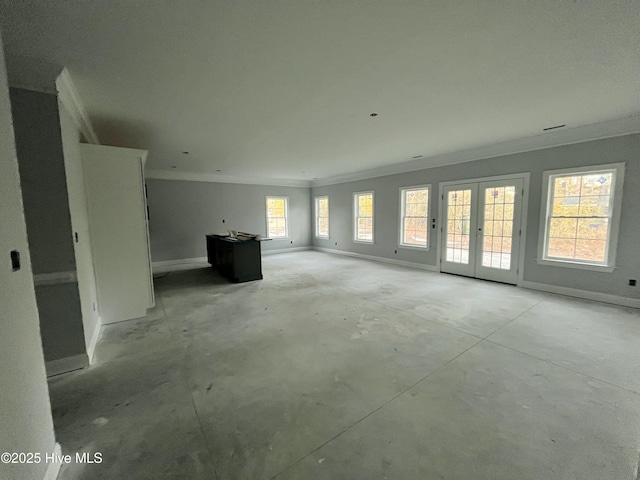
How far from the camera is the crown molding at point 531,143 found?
3.60 meters

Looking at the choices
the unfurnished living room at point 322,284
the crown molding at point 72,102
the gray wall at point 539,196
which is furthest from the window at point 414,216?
the crown molding at point 72,102

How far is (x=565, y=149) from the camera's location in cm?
413

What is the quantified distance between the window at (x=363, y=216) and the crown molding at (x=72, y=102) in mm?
6126

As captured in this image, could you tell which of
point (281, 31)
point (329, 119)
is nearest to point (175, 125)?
point (329, 119)

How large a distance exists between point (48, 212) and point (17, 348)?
1.64 metres

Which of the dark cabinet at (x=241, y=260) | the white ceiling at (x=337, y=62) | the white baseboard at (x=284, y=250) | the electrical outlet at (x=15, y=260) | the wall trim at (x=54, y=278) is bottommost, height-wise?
the white baseboard at (x=284, y=250)

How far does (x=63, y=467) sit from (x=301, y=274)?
467cm

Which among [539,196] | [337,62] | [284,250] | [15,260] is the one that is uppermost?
[337,62]

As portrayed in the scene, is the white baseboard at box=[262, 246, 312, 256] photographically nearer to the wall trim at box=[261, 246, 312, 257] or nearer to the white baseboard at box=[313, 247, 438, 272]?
the wall trim at box=[261, 246, 312, 257]

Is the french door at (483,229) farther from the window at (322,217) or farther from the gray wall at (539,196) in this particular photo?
the window at (322,217)

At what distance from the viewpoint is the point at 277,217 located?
29.8ft

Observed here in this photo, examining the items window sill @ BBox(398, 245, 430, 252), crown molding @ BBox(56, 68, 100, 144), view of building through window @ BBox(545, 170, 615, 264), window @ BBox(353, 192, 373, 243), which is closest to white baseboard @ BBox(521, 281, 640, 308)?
view of building through window @ BBox(545, 170, 615, 264)

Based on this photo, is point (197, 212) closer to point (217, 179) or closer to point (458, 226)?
point (217, 179)

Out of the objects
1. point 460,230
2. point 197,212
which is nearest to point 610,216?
point 460,230
